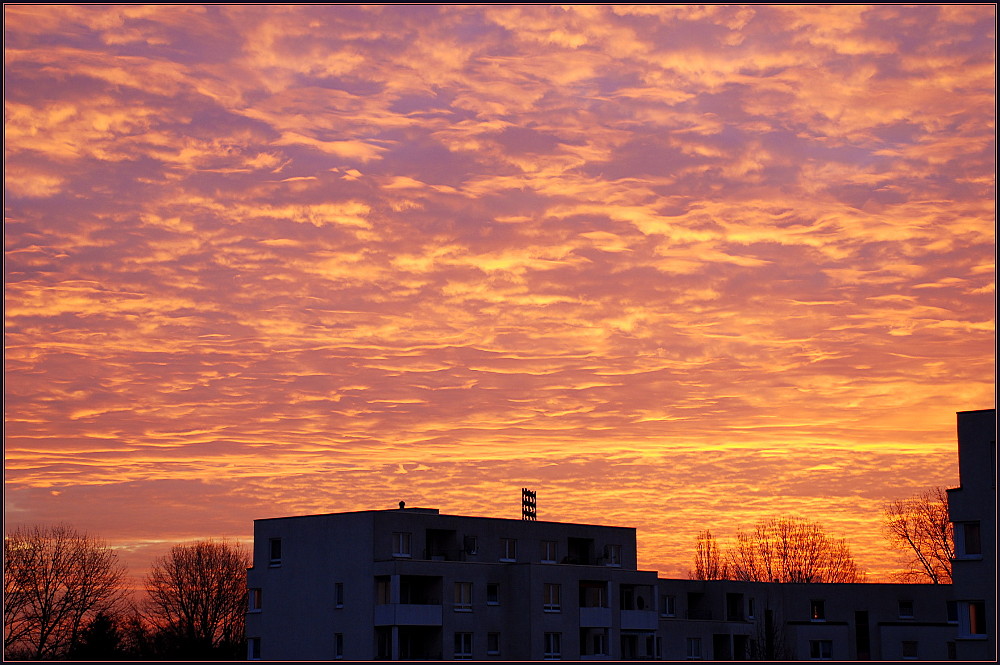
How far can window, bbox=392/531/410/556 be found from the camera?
89.2 meters

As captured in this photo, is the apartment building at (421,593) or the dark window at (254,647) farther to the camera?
the dark window at (254,647)

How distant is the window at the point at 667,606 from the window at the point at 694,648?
4.70 metres

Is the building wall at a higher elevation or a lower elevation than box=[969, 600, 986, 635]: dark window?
higher

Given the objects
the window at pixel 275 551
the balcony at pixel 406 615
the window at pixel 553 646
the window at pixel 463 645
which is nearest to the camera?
the balcony at pixel 406 615

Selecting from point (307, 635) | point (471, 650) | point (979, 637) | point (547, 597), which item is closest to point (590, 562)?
point (547, 597)

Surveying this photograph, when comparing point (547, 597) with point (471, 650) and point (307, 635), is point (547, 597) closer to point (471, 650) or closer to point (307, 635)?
point (471, 650)

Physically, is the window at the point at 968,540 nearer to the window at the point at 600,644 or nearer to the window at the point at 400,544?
the window at the point at 600,644

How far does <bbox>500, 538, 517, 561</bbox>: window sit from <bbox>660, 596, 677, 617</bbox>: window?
84.1 feet

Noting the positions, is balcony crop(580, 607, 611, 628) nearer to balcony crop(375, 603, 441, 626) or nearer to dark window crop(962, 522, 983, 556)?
balcony crop(375, 603, 441, 626)

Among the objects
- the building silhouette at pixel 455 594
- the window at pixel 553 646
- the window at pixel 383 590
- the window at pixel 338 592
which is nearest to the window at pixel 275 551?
the building silhouette at pixel 455 594

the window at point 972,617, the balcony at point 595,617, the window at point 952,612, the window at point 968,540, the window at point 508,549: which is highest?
the window at point 968,540

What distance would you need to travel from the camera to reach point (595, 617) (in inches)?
3728

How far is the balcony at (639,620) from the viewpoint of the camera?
327ft

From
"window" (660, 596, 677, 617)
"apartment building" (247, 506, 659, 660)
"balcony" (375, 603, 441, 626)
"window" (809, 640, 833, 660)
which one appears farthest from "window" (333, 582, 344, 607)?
"window" (809, 640, 833, 660)
